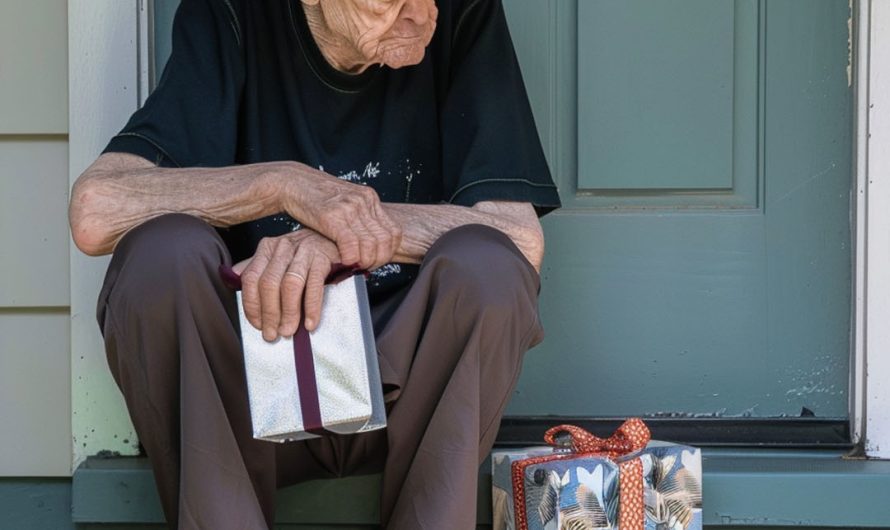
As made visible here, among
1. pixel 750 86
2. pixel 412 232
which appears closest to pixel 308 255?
pixel 412 232

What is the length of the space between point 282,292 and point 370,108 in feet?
2.01

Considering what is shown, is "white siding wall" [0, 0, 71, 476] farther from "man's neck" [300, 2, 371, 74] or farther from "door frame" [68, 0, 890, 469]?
"man's neck" [300, 2, 371, 74]

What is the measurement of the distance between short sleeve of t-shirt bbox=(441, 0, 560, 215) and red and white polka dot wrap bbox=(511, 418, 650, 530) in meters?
0.39

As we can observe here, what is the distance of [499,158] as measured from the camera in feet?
6.97

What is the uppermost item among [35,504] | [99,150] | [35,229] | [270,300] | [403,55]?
[403,55]

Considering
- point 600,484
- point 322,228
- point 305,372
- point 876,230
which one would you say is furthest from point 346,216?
point 876,230

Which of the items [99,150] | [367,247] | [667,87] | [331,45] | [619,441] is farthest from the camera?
[667,87]

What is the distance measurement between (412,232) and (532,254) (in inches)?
8.6

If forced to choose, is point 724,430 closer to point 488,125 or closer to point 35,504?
point 488,125

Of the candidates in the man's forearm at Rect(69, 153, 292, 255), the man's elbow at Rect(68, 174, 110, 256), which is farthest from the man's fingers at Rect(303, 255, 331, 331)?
the man's elbow at Rect(68, 174, 110, 256)

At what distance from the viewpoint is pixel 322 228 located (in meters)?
1.84

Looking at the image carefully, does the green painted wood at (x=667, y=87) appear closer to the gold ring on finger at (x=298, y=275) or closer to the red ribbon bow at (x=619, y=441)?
the red ribbon bow at (x=619, y=441)

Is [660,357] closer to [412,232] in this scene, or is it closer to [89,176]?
[412,232]

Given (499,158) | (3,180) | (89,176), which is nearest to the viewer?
(89,176)
